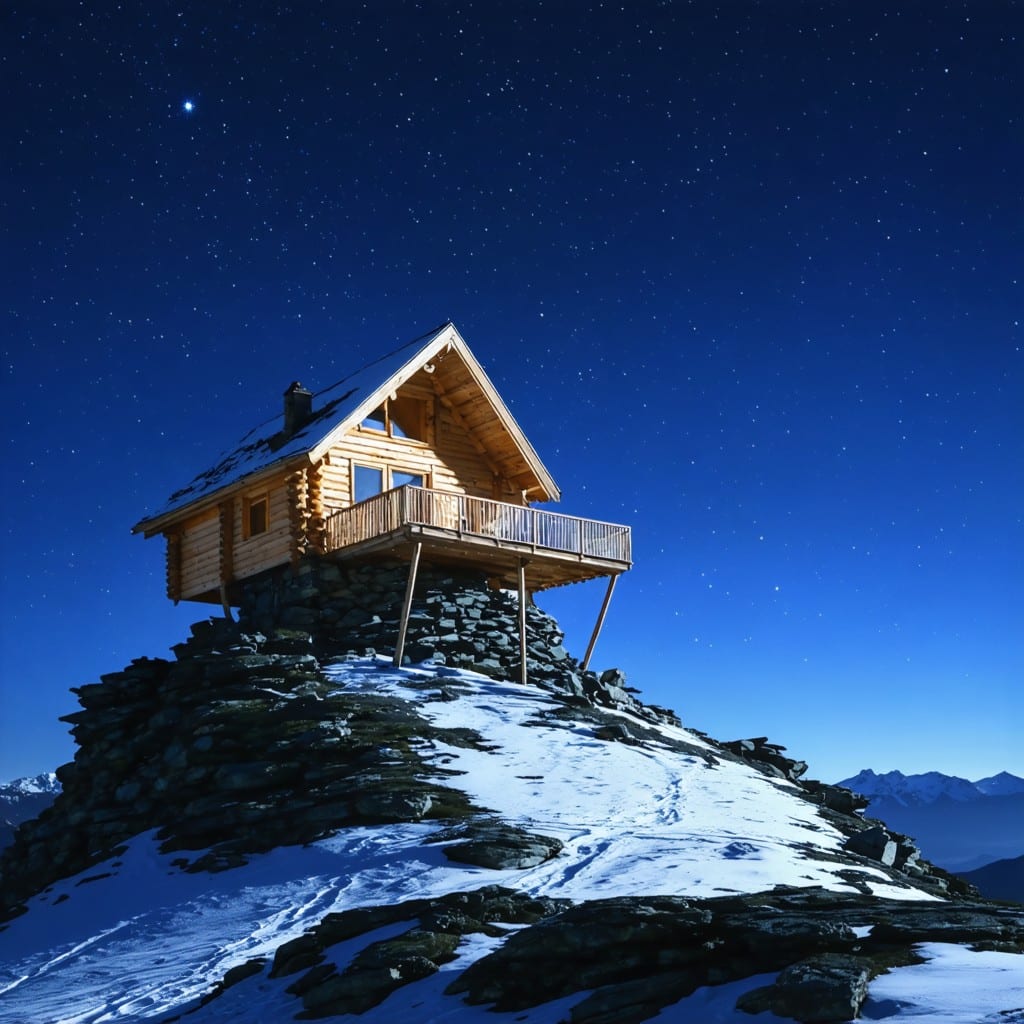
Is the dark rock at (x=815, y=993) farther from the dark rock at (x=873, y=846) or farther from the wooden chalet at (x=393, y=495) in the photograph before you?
the wooden chalet at (x=393, y=495)

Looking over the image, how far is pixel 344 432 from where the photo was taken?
31.3m

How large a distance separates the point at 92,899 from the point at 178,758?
4.56 metres

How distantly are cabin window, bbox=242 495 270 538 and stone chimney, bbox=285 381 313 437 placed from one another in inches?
93.2

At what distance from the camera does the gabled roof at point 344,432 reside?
102 ft

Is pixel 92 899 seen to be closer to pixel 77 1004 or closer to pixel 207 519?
pixel 77 1004

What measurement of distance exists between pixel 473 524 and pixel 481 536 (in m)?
1.70

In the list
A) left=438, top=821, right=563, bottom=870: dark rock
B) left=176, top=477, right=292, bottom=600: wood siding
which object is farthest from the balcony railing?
left=438, top=821, right=563, bottom=870: dark rock

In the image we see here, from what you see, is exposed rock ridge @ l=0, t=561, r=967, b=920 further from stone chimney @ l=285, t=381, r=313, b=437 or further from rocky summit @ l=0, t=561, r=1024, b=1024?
stone chimney @ l=285, t=381, r=313, b=437

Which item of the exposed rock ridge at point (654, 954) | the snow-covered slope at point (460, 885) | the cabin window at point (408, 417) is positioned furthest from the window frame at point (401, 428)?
the exposed rock ridge at point (654, 954)

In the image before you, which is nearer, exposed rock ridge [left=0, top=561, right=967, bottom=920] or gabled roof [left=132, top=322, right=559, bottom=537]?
exposed rock ridge [left=0, top=561, right=967, bottom=920]

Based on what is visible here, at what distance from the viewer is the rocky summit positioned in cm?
955

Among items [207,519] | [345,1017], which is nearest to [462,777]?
[345,1017]

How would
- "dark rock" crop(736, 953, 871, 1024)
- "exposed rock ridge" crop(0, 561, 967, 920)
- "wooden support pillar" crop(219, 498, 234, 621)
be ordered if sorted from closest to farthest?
"dark rock" crop(736, 953, 871, 1024) → "exposed rock ridge" crop(0, 561, 967, 920) → "wooden support pillar" crop(219, 498, 234, 621)

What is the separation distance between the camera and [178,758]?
22.2 metres
